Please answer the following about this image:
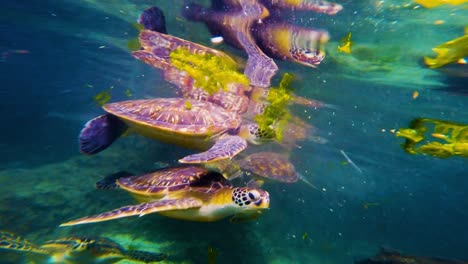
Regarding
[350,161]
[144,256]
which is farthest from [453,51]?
[350,161]

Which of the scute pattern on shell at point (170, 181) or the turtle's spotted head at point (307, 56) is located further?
the turtle's spotted head at point (307, 56)

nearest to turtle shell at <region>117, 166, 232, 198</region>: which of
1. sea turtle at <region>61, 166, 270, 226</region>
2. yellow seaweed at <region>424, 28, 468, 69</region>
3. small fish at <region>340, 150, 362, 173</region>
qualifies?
sea turtle at <region>61, 166, 270, 226</region>

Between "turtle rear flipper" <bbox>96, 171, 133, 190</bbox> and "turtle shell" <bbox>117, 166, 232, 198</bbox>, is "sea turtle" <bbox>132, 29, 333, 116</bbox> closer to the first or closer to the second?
"turtle rear flipper" <bbox>96, 171, 133, 190</bbox>

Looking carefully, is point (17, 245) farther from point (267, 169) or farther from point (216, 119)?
point (267, 169)

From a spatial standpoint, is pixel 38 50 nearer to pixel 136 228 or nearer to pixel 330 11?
pixel 136 228

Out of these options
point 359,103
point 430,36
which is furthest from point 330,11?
point 359,103

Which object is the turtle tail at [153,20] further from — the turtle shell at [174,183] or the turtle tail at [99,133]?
the turtle shell at [174,183]

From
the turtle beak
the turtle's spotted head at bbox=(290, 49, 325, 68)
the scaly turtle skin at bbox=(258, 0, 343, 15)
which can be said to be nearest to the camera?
the turtle beak

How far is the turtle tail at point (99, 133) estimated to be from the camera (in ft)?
19.5

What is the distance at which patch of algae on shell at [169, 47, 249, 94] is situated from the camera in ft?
29.7

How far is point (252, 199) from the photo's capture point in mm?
4234

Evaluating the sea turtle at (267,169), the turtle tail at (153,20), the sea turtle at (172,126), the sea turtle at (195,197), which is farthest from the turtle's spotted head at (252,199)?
the turtle tail at (153,20)

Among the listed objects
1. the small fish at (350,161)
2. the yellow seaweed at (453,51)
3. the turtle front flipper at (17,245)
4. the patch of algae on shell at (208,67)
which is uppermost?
the yellow seaweed at (453,51)

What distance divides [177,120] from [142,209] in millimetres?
2762
